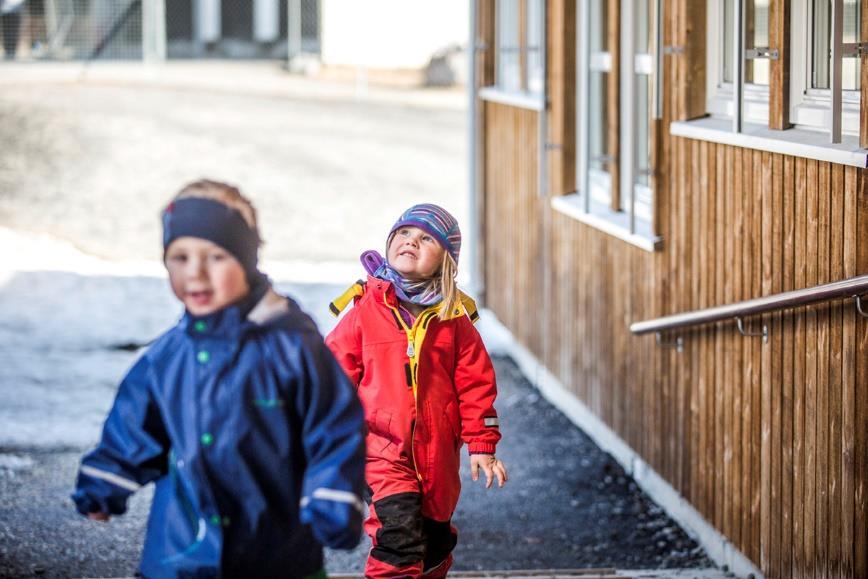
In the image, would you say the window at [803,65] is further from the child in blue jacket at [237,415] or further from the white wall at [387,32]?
the white wall at [387,32]

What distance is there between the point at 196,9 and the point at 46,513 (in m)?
27.4

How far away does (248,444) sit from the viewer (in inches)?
124

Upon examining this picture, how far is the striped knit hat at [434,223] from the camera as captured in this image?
4469mm

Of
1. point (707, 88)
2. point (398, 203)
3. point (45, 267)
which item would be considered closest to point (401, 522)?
point (707, 88)

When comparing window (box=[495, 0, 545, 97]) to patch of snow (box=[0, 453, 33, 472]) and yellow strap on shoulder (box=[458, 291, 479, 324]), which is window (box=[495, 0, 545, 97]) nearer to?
patch of snow (box=[0, 453, 33, 472])

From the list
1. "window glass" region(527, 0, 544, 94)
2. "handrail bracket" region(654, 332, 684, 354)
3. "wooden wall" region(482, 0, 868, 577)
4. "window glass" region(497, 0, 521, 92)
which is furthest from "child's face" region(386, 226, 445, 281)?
"window glass" region(497, 0, 521, 92)

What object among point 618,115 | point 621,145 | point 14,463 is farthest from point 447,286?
point 14,463

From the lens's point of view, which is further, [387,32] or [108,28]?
[387,32]

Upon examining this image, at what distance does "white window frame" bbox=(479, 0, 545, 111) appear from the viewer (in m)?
9.01

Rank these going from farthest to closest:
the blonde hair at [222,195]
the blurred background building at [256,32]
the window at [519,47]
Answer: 1. the blurred background building at [256,32]
2. the window at [519,47]
3. the blonde hair at [222,195]

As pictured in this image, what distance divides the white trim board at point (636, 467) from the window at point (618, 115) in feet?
3.72

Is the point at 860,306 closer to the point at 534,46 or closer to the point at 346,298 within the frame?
the point at 346,298

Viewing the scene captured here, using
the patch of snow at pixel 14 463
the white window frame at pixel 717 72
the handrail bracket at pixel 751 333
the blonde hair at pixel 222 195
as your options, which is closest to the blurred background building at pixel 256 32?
the patch of snow at pixel 14 463

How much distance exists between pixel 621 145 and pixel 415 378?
3.37m
